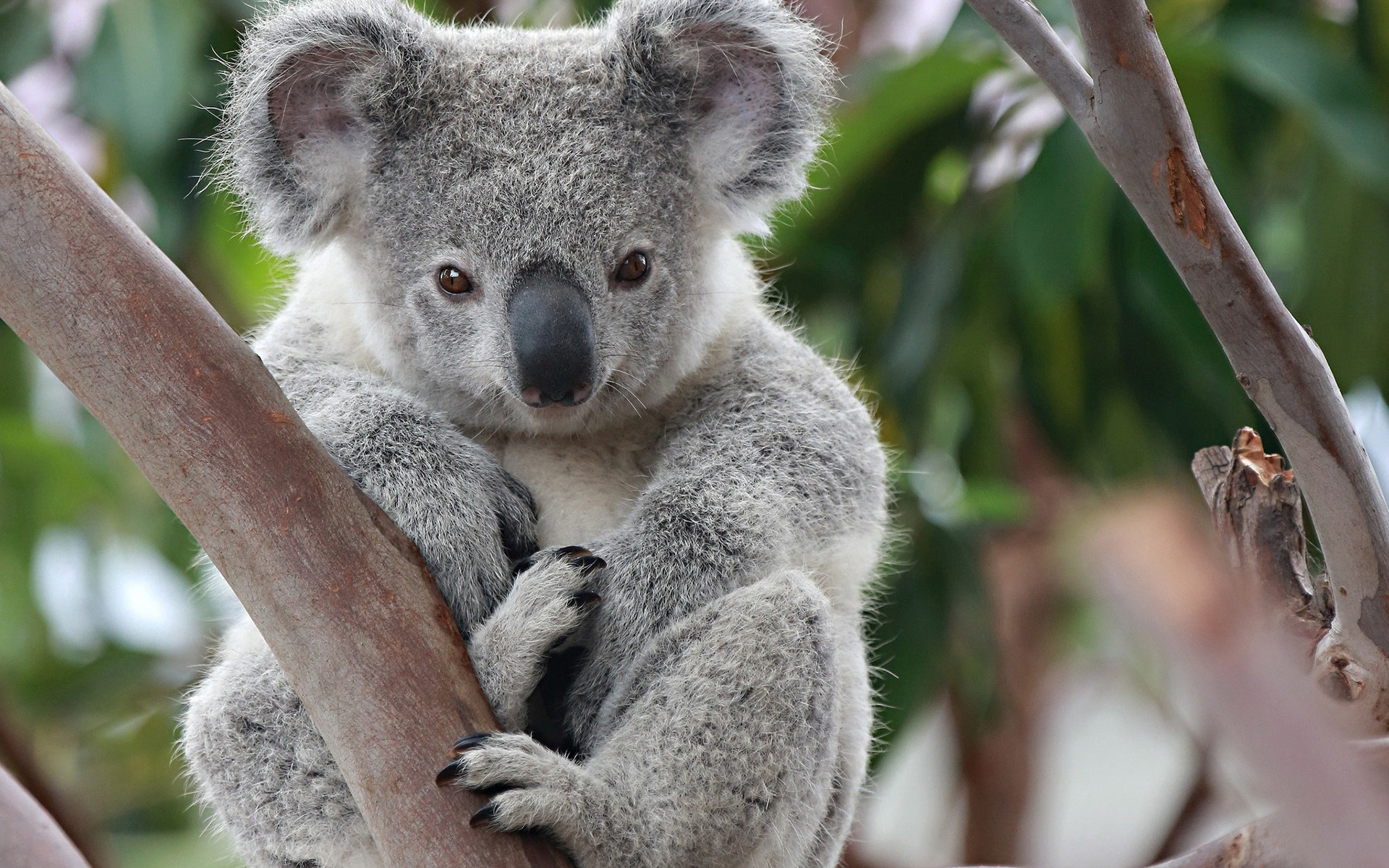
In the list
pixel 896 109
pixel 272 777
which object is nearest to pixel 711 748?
pixel 272 777

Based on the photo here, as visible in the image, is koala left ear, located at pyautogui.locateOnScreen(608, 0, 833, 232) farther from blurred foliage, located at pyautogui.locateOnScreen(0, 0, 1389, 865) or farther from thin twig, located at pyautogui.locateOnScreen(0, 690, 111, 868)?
thin twig, located at pyautogui.locateOnScreen(0, 690, 111, 868)

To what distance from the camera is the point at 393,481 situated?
2096mm

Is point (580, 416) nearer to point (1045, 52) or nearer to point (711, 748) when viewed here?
point (711, 748)

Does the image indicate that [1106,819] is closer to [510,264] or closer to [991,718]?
[991,718]

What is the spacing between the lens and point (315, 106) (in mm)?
2393

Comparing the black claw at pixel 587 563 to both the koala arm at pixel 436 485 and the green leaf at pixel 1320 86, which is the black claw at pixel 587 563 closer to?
the koala arm at pixel 436 485

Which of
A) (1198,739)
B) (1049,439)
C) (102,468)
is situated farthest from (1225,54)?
(102,468)

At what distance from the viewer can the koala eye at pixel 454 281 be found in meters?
2.19

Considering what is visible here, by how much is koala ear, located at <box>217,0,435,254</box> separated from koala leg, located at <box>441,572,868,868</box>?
991 mm

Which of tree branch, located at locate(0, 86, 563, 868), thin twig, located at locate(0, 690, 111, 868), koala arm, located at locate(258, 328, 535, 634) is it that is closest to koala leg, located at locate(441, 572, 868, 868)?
→ tree branch, located at locate(0, 86, 563, 868)

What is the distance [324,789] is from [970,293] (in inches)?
104

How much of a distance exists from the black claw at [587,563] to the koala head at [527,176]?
0.25 metres

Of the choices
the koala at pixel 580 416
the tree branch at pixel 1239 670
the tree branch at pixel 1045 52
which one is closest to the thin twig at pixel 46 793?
the koala at pixel 580 416

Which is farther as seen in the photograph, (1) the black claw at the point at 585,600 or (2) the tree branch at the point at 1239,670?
(1) the black claw at the point at 585,600
